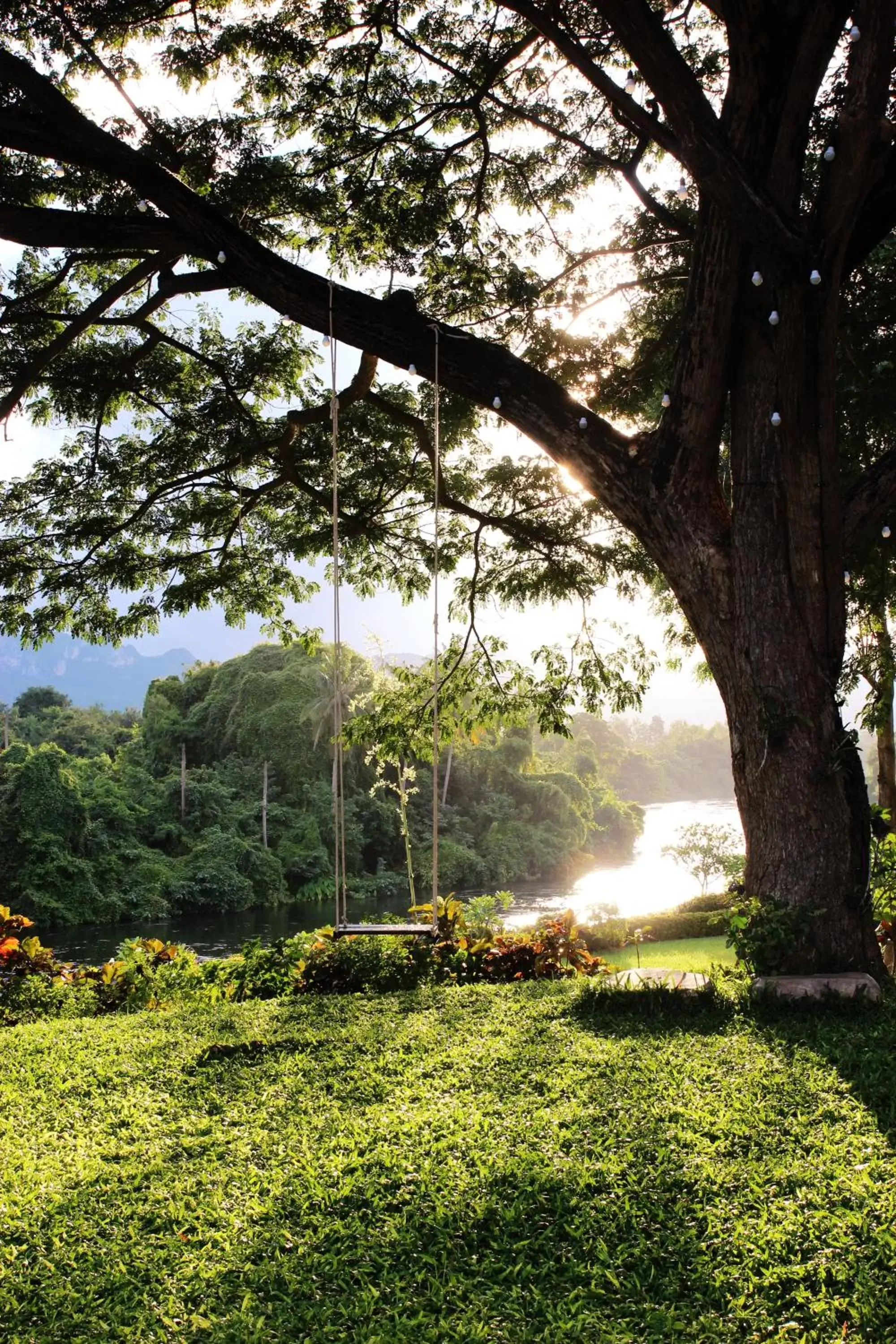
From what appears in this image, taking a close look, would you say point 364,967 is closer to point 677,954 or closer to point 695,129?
point 695,129

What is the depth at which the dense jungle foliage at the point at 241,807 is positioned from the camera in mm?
21422

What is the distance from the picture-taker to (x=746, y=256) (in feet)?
12.7

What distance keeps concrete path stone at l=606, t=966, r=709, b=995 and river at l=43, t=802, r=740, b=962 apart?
853cm

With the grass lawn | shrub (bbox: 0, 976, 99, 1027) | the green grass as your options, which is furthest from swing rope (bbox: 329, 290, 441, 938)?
the green grass

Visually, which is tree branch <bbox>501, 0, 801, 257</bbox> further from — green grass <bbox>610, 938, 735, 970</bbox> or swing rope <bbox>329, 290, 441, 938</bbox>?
green grass <bbox>610, 938, 735, 970</bbox>

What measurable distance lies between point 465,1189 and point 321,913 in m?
→ 22.5

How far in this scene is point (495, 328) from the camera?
584 cm

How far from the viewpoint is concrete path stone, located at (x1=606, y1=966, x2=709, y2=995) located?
3.82 meters

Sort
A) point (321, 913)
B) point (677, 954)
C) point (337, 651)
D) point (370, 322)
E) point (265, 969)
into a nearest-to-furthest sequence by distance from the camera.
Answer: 1. point (337, 651)
2. point (370, 322)
3. point (265, 969)
4. point (677, 954)
5. point (321, 913)

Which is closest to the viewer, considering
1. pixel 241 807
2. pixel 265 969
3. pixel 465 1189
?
pixel 465 1189

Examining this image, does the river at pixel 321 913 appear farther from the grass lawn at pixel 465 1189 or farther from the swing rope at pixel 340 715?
the grass lawn at pixel 465 1189

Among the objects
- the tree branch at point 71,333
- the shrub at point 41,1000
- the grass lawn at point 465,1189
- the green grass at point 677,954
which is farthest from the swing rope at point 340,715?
the green grass at point 677,954

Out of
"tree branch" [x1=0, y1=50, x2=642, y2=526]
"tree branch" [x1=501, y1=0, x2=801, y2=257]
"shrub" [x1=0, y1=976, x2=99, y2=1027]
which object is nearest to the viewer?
"tree branch" [x1=501, y1=0, x2=801, y2=257]

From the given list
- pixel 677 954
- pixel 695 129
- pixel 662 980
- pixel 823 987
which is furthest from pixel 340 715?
pixel 677 954
